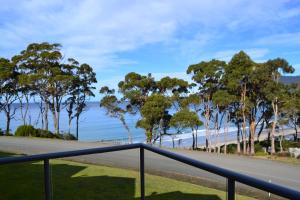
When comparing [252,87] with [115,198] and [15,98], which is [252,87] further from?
[115,198]

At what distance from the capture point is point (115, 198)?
4.92 m

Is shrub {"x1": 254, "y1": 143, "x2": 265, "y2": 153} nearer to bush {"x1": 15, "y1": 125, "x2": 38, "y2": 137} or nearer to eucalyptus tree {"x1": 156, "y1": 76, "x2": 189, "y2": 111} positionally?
eucalyptus tree {"x1": 156, "y1": 76, "x2": 189, "y2": 111}

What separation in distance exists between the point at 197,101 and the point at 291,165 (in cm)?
2151

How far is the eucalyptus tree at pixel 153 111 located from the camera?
37531 millimetres

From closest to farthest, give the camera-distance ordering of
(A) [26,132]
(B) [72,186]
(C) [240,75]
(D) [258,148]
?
(B) [72,186], (A) [26,132], (C) [240,75], (D) [258,148]

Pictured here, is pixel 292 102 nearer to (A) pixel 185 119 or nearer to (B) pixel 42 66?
(A) pixel 185 119

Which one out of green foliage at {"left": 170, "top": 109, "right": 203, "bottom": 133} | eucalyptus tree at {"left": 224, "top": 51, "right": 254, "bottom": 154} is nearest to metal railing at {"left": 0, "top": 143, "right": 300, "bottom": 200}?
green foliage at {"left": 170, "top": 109, "right": 203, "bottom": 133}

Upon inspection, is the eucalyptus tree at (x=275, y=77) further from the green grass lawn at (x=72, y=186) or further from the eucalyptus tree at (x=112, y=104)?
the green grass lawn at (x=72, y=186)

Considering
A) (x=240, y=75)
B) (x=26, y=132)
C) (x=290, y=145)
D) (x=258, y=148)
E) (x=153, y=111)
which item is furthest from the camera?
(x=258, y=148)

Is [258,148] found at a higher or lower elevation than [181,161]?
lower

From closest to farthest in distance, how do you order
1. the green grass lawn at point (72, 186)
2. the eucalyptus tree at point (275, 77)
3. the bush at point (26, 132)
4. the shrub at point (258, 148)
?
the green grass lawn at point (72, 186), the bush at point (26, 132), the eucalyptus tree at point (275, 77), the shrub at point (258, 148)

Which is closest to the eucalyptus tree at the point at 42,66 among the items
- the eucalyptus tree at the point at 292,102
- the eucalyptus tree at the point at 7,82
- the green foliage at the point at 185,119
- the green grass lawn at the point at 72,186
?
the eucalyptus tree at the point at 7,82

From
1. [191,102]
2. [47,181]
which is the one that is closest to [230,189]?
[47,181]

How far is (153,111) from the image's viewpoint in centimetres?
3750
